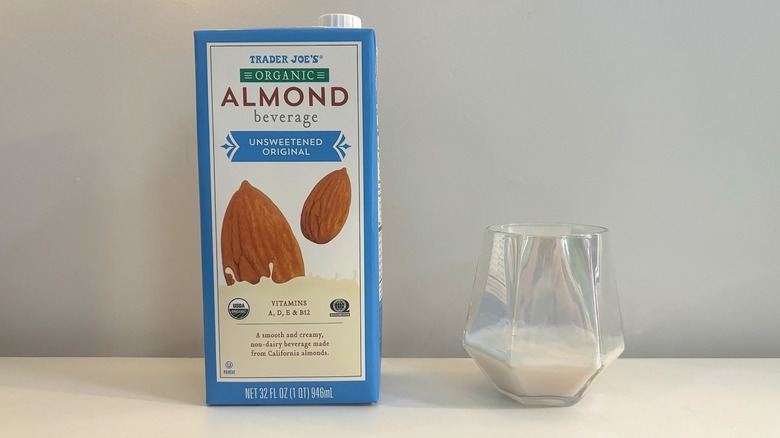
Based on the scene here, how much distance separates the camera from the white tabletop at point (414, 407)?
17.7 inches

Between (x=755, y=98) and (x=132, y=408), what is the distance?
24.4 inches

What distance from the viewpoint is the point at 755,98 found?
2.01 ft

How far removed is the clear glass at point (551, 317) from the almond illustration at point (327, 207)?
0.12 meters

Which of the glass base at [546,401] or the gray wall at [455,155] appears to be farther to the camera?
the gray wall at [455,155]

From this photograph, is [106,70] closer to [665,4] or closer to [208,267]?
[208,267]

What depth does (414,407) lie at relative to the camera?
49cm

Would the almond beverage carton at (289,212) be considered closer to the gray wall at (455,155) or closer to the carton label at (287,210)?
the carton label at (287,210)

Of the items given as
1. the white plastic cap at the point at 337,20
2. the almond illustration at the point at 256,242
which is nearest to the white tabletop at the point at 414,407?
the almond illustration at the point at 256,242

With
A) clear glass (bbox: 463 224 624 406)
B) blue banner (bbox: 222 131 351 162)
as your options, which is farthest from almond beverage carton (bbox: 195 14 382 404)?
clear glass (bbox: 463 224 624 406)

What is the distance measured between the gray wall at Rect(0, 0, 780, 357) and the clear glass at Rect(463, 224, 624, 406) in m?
0.14

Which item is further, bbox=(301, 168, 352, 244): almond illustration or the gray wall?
the gray wall

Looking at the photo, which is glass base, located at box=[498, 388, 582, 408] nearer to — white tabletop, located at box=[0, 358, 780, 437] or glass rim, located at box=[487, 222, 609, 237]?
white tabletop, located at box=[0, 358, 780, 437]

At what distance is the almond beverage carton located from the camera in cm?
47

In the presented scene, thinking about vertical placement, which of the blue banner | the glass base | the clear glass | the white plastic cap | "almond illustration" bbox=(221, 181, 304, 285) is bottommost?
the glass base
